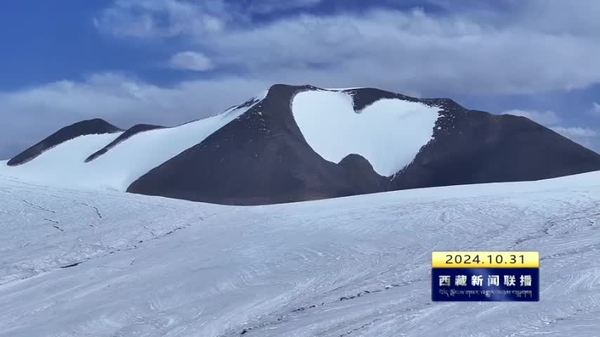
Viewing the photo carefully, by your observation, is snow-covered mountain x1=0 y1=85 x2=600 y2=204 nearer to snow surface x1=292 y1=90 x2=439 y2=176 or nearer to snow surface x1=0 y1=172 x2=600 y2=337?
snow surface x1=292 y1=90 x2=439 y2=176

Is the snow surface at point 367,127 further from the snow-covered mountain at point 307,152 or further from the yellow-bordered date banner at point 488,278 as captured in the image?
the yellow-bordered date banner at point 488,278

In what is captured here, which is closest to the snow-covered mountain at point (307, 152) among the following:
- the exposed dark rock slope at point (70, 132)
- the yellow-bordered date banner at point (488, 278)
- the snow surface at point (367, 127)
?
the snow surface at point (367, 127)

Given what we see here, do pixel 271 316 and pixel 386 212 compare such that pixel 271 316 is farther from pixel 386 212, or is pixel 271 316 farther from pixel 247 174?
pixel 247 174

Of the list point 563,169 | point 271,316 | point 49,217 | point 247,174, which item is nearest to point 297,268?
point 271,316

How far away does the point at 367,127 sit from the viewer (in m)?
119

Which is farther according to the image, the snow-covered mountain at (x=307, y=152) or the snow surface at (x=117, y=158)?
the snow surface at (x=117, y=158)

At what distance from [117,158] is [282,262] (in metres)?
98.7

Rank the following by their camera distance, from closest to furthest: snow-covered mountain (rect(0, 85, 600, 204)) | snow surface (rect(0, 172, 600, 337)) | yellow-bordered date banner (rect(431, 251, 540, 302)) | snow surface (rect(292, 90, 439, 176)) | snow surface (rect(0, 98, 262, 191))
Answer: snow surface (rect(0, 172, 600, 337)), yellow-bordered date banner (rect(431, 251, 540, 302)), snow-covered mountain (rect(0, 85, 600, 204)), snow surface (rect(0, 98, 262, 191)), snow surface (rect(292, 90, 439, 176))

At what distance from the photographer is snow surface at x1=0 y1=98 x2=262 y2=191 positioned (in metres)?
100

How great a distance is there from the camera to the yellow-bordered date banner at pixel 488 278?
11.8 metres

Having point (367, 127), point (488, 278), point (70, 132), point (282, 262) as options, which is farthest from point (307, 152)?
point (488, 278)

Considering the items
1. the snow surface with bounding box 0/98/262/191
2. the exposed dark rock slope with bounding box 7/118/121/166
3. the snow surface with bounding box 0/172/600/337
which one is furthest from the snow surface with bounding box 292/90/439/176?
the snow surface with bounding box 0/172/600/337

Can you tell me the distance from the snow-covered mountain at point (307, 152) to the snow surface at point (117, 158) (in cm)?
27

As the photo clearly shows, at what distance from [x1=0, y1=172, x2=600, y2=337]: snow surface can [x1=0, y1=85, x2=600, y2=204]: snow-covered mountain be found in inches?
2363
